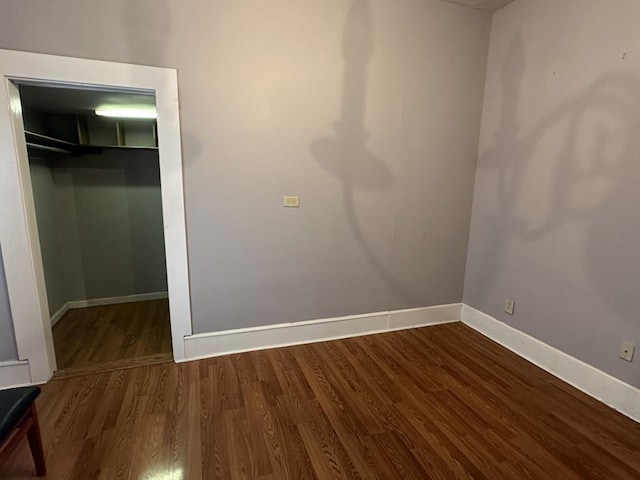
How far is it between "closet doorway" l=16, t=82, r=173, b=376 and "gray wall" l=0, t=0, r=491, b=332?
884 millimetres

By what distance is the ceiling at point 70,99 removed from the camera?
250 cm

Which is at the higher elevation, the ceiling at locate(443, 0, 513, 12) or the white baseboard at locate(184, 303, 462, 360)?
the ceiling at locate(443, 0, 513, 12)

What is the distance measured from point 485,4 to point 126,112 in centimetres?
356

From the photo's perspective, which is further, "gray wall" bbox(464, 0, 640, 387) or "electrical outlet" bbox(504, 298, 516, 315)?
"electrical outlet" bbox(504, 298, 516, 315)

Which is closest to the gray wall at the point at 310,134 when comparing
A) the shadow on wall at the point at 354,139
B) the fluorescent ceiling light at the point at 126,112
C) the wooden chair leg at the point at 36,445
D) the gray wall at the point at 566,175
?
the shadow on wall at the point at 354,139

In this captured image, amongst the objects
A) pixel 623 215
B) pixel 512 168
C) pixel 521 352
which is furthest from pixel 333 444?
pixel 512 168

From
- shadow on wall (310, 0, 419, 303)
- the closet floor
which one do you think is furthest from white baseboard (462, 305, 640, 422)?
the closet floor

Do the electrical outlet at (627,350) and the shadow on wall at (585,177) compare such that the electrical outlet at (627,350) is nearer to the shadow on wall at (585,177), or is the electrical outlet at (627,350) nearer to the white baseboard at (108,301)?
the shadow on wall at (585,177)

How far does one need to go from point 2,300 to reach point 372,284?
2.71 m

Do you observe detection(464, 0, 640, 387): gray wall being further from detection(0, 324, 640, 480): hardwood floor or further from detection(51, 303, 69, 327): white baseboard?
detection(51, 303, 69, 327): white baseboard

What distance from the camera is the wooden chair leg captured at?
4.75ft

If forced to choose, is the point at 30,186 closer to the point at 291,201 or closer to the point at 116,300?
the point at 291,201

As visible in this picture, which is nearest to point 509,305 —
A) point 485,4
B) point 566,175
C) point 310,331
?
point 566,175

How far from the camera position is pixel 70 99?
2.77 m
